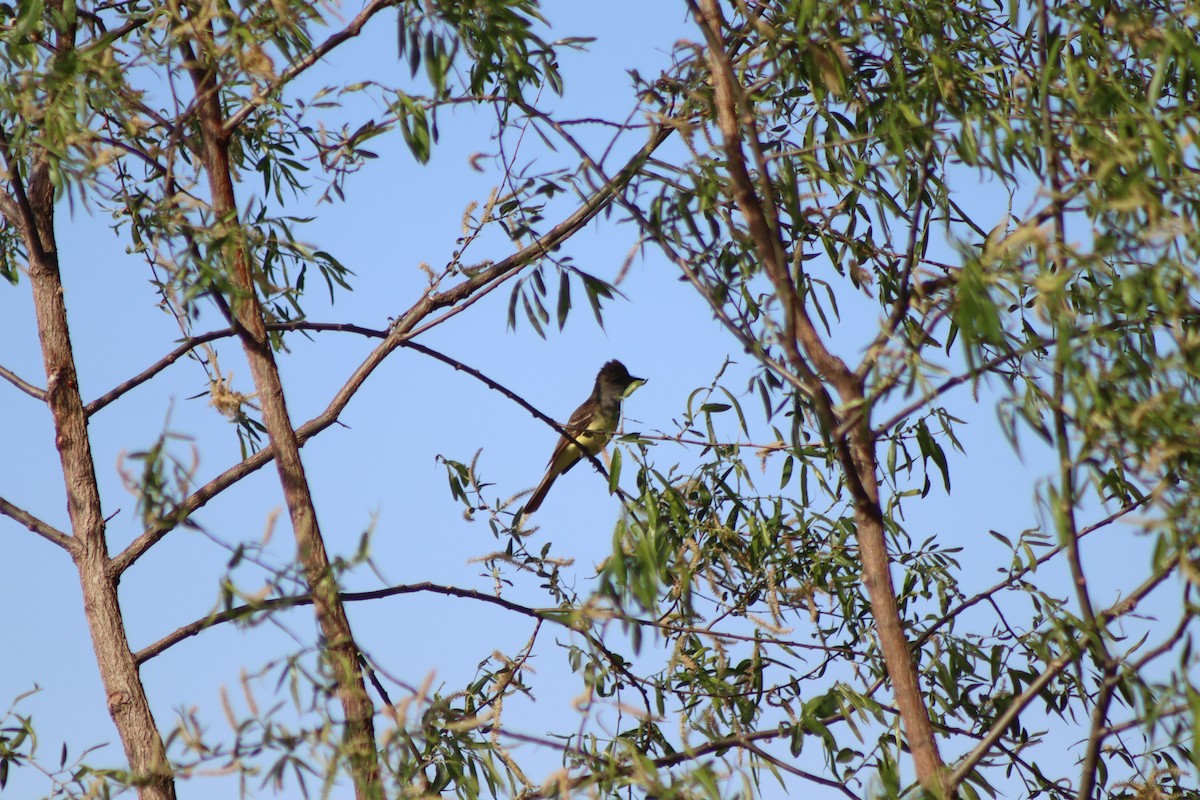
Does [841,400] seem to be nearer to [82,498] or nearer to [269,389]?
[269,389]

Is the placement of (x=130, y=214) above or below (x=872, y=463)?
above

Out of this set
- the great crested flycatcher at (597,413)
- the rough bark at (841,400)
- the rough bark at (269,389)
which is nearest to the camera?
the rough bark at (841,400)

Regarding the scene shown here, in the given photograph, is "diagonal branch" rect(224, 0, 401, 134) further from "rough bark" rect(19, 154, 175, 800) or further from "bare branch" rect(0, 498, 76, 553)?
"bare branch" rect(0, 498, 76, 553)

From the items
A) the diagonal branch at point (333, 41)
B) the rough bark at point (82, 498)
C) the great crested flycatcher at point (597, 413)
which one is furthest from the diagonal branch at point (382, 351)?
the great crested flycatcher at point (597, 413)

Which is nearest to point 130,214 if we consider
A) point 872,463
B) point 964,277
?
point 872,463

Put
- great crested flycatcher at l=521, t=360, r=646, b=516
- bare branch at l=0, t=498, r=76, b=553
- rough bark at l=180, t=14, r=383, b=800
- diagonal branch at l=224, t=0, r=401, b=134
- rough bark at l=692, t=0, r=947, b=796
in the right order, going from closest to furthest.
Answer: rough bark at l=692, t=0, r=947, b=796, rough bark at l=180, t=14, r=383, b=800, diagonal branch at l=224, t=0, r=401, b=134, bare branch at l=0, t=498, r=76, b=553, great crested flycatcher at l=521, t=360, r=646, b=516

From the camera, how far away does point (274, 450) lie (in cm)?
348

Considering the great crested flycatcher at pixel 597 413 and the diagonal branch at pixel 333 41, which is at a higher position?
the great crested flycatcher at pixel 597 413

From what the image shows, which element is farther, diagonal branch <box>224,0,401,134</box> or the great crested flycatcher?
the great crested flycatcher

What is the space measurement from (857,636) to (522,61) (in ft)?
6.46

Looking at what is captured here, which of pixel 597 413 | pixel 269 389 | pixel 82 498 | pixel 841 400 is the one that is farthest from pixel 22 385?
pixel 597 413

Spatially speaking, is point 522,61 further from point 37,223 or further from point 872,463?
point 37,223

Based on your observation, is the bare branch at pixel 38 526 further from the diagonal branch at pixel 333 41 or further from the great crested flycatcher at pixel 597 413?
the great crested flycatcher at pixel 597 413

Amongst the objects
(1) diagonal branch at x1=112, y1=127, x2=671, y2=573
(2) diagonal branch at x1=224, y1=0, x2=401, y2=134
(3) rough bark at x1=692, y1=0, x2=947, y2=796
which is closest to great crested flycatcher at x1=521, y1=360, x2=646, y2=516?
(1) diagonal branch at x1=112, y1=127, x2=671, y2=573
